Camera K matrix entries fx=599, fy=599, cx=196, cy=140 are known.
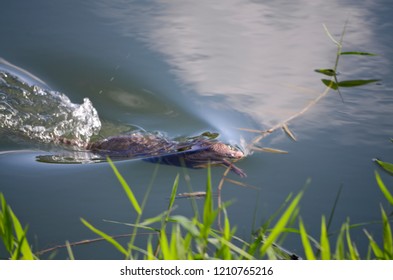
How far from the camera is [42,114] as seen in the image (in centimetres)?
380

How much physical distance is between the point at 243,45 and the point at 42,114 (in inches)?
54.0

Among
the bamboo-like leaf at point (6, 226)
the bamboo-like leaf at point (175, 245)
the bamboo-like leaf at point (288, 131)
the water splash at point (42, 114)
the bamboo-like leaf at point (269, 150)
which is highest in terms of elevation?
the water splash at point (42, 114)

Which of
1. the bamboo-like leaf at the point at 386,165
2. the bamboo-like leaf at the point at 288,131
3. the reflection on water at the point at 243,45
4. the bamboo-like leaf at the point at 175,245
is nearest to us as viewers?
the bamboo-like leaf at the point at 175,245

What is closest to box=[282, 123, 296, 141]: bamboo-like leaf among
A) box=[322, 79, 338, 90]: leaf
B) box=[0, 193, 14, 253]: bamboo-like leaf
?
box=[322, 79, 338, 90]: leaf

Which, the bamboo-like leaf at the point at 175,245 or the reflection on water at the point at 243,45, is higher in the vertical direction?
the reflection on water at the point at 243,45

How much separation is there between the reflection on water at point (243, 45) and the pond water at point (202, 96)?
0.01m

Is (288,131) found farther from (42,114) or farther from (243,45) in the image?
(42,114)

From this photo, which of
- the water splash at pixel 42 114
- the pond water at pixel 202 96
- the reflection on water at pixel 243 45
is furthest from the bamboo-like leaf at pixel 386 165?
the water splash at pixel 42 114

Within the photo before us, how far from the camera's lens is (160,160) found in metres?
2.87

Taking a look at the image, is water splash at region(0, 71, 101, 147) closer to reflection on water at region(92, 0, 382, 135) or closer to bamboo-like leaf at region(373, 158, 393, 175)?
reflection on water at region(92, 0, 382, 135)

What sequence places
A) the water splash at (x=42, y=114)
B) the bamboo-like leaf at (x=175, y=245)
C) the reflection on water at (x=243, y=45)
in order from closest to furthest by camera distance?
1. the bamboo-like leaf at (x=175, y=245)
2. the reflection on water at (x=243, y=45)
3. the water splash at (x=42, y=114)

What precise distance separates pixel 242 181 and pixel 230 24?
1814 millimetres

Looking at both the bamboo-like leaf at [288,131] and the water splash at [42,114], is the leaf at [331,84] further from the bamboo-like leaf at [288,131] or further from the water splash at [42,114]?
the water splash at [42,114]

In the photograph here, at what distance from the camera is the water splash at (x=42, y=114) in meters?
3.56
